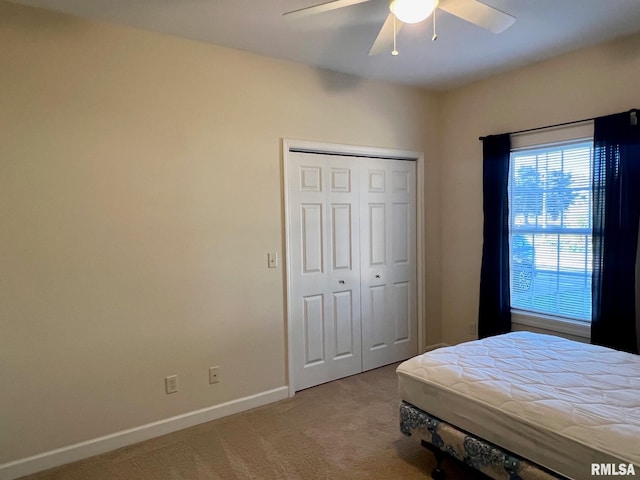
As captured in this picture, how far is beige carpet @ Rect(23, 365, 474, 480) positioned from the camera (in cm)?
231

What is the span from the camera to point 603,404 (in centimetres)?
180

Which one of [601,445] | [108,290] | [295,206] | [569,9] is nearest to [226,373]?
[108,290]

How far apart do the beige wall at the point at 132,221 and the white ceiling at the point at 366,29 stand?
5.8 inches

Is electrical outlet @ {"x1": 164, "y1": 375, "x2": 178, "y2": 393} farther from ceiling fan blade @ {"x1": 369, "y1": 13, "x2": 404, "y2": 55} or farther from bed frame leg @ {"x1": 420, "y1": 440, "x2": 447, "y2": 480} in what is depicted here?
ceiling fan blade @ {"x1": 369, "y1": 13, "x2": 404, "y2": 55}

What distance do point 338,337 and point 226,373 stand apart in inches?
41.6

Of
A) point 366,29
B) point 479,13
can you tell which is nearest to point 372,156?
point 366,29

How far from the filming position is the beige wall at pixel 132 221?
2338 millimetres

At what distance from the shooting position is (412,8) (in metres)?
1.84

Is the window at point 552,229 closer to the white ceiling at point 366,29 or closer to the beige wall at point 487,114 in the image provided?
the beige wall at point 487,114

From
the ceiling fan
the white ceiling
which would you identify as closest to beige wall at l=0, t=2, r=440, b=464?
the white ceiling

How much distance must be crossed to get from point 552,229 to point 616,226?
1.69 ft

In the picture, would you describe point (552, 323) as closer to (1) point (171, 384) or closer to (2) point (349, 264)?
(2) point (349, 264)

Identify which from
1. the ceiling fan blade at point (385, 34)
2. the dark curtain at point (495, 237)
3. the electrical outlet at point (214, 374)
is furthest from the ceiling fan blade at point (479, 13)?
the electrical outlet at point (214, 374)

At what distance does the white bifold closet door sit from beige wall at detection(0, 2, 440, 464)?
0.22 m
